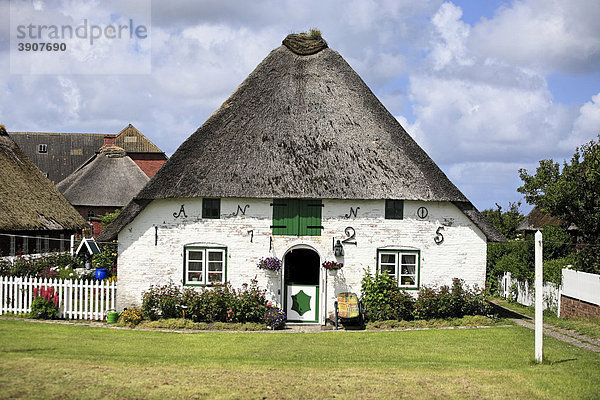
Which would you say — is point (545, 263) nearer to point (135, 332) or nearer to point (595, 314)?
point (595, 314)

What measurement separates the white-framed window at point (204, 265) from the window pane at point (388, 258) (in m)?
5.05

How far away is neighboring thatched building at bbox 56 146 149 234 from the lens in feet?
160

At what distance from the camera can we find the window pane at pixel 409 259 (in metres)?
19.1

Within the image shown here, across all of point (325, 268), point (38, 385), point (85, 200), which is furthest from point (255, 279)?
point (85, 200)

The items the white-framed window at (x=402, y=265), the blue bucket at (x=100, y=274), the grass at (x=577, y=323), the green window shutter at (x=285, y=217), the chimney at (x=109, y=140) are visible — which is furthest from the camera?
the chimney at (x=109, y=140)

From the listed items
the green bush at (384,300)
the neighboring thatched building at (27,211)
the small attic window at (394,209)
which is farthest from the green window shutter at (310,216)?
the neighboring thatched building at (27,211)

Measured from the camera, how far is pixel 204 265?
61.9ft

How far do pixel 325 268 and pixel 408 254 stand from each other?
2.75m

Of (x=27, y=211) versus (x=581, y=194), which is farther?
(x=27, y=211)

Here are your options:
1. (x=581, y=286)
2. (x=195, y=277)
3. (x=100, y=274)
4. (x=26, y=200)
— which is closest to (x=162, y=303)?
(x=195, y=277)

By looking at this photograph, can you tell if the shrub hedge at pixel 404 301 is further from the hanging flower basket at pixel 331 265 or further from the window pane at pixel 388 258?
the hanging flower basket at pixel 331 265

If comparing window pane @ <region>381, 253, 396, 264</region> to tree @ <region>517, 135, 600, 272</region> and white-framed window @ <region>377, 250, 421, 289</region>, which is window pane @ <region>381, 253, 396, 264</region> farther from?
tree @ <region>517, 135, 600, 272</region>

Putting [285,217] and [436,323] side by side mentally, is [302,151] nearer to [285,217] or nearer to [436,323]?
[285,217]

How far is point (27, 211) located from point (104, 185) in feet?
74.4
